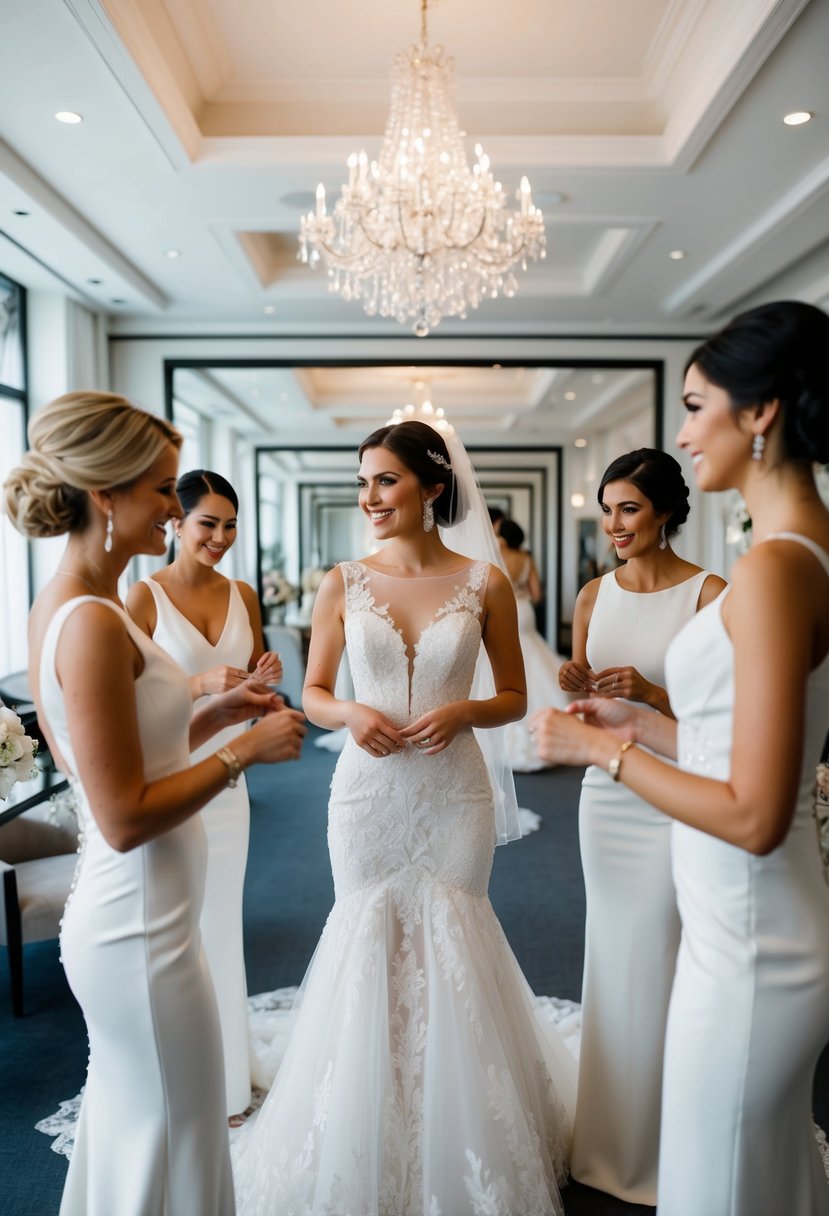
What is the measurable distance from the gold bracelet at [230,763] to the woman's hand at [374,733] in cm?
58

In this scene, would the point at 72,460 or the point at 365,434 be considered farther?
the point at 365,434

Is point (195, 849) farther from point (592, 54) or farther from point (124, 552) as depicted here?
point (592, 54)

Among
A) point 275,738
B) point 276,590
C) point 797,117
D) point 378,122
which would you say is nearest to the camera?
point 275,738

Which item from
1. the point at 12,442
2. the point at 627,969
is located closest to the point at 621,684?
the point at 627,969

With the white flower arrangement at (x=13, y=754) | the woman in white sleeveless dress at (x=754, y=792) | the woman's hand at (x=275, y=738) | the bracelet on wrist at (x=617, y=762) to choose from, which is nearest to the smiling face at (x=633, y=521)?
the woman in white sleeveless dress at (x=754, y=792)

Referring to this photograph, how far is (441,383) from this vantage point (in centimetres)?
1008

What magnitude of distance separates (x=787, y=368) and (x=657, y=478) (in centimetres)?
112

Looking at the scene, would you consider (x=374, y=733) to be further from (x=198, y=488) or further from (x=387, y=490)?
(x=198, y=488)

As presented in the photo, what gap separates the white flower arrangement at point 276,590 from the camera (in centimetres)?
949

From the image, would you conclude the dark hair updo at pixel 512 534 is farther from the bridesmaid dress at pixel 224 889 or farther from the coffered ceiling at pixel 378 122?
the bridesmaid dress at pixel 224 889

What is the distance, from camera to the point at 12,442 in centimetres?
667

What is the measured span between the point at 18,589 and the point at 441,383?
5.23 m

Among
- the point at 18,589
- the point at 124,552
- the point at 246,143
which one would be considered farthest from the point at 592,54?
the point at 18,589

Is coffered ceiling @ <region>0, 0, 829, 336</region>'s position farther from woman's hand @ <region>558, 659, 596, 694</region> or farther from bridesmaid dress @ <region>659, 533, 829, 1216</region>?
bridesmaid dress @ <region>659, 533, 829, 1216</region>
